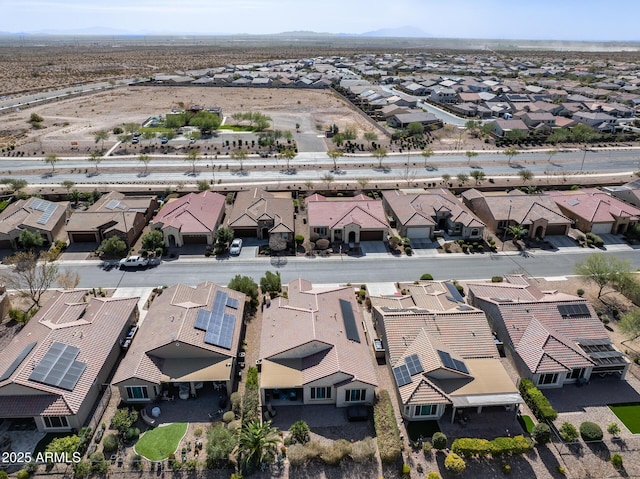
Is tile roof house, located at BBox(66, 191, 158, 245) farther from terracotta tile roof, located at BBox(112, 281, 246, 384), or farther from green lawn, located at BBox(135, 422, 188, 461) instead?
green lawn, located at BBox(135, 422, 188, 461)

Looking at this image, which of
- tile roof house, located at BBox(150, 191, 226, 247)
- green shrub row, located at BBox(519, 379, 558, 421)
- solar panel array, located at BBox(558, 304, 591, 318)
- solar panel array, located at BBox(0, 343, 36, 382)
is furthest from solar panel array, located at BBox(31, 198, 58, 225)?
solar panel array, located at BBox(558, 304, 591, 318)

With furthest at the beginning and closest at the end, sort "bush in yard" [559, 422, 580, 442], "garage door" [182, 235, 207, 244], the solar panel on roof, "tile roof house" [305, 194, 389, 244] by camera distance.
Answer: "tile roof house" [305, 194, 389, 244] → "garage door" [182, 235, 207, 244] → the solar panel on roof → "bush in yard" [559, 422, 580, 442]

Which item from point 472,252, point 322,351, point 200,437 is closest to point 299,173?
point 472,252

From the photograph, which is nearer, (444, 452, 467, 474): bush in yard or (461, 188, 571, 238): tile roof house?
(444, 452, 467, 474): bush in yard

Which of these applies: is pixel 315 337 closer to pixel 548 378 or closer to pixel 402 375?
pixel 402 375

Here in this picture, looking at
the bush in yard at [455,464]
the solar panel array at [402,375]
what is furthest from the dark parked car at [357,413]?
the bush in yard at [455,464]

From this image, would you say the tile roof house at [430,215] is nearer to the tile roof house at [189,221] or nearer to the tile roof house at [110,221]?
the tile roof house at [189,221]
